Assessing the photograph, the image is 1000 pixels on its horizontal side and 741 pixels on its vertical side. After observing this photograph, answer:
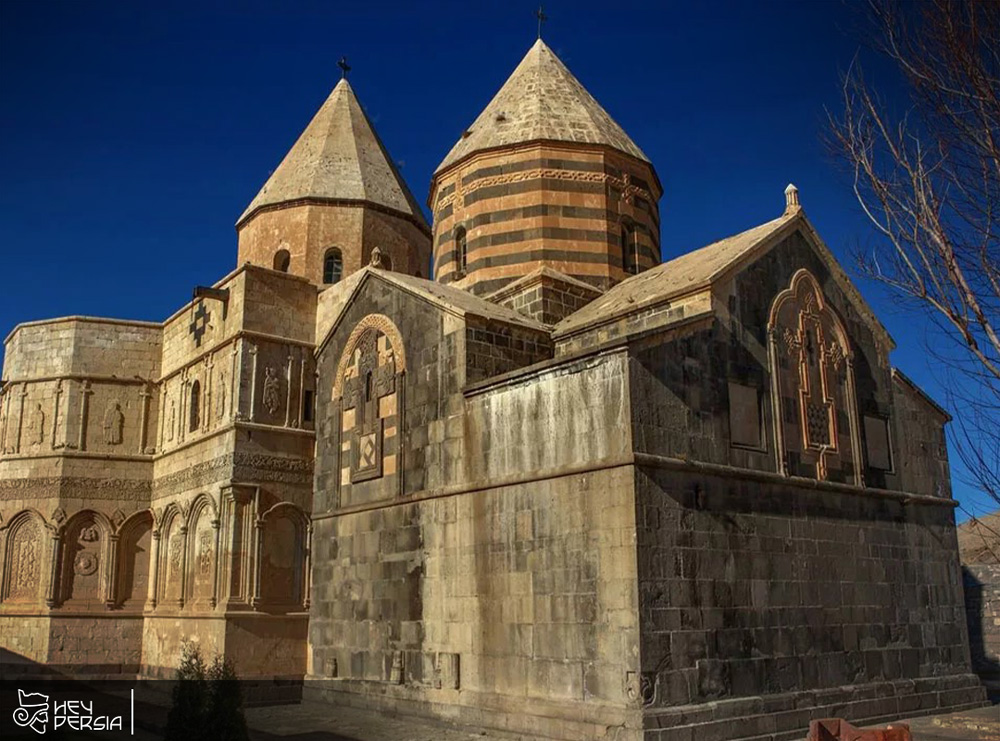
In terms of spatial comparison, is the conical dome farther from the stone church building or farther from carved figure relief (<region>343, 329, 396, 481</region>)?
carved figure relief (<region>343, 329, 396, 481</region>)

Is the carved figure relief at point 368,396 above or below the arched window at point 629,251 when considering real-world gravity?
below

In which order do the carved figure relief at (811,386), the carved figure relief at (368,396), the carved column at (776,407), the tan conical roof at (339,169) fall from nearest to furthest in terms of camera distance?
the carved column at (776,407) < the carved figure relief at (811,386) < the carved figure relief at (368,396) < the tan conical roof at (339,169)

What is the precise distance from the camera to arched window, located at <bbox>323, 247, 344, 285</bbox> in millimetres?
19859

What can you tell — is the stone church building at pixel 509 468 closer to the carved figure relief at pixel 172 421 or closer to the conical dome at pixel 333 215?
the conical dome at pixel 333 215

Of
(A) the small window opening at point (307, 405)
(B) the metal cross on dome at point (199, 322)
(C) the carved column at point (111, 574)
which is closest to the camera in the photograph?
(A) the small window opening at point (307, 405)

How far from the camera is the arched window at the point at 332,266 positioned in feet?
65.2

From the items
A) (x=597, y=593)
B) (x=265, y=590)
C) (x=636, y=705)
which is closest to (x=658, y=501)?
(x=597, y=593)

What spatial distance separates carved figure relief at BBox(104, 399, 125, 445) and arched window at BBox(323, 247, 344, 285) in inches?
196

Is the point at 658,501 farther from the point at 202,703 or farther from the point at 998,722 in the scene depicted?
the point at 998,722

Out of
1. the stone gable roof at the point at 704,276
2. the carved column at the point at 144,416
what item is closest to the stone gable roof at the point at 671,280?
the stone gable roof at the point at 704,276

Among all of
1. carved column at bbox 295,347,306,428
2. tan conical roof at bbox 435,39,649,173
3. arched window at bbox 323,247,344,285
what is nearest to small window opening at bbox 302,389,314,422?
carved column at bbox 295,347,306,428

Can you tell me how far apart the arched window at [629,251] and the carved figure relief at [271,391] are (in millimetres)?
6494

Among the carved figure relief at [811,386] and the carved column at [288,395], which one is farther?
the carved column at [288,395]
